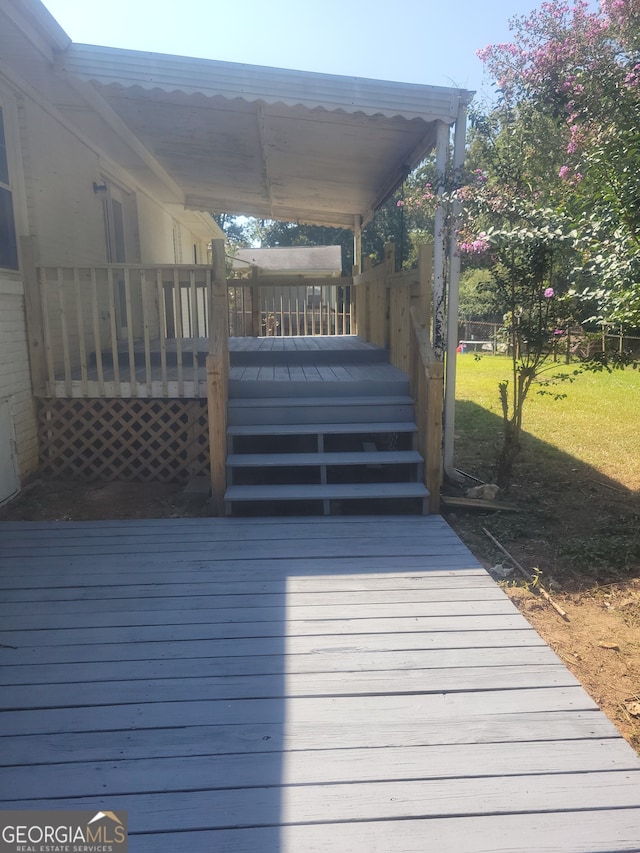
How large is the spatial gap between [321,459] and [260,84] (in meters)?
2.81

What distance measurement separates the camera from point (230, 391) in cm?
521

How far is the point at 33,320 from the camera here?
197 inches

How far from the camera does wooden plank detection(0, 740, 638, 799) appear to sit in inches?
75.4

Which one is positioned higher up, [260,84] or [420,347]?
[260,84]

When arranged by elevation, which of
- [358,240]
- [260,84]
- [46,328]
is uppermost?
[260,84]

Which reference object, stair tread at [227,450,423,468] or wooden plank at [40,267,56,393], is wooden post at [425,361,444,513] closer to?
stair tread at [227,450,423,468]

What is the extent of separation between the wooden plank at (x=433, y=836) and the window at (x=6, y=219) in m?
4.28

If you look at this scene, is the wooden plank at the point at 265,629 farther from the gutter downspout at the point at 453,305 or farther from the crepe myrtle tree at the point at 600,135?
the gutter downspout at the point at 453,305

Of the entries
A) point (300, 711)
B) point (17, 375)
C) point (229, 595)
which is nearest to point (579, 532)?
point (229, 595)

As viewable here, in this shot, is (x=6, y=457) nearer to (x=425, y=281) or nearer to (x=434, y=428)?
(x=434, y=428)

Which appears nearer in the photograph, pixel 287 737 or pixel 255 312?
pixel 287 737

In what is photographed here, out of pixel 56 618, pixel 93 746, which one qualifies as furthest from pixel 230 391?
pixel 93 746

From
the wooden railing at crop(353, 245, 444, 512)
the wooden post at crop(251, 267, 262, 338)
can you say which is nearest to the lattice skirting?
the wooden railing at crop(353, 245, 444, 512)

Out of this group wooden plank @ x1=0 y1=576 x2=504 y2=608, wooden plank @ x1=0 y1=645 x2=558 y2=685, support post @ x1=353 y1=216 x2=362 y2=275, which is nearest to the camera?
wooden plank @ x1=0 y1=645 x2=558 y2=685
